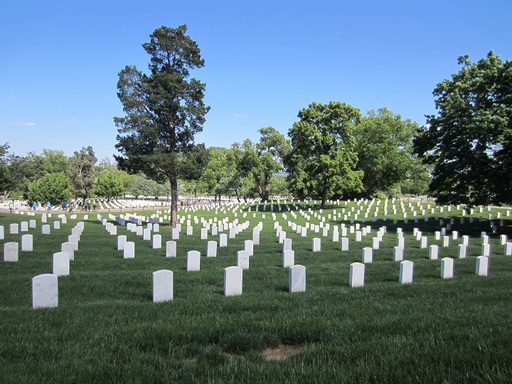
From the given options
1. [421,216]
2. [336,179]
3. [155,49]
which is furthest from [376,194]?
[155,49]

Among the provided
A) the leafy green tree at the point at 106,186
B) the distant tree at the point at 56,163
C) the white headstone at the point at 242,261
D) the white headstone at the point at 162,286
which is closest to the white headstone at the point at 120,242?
the white headstone at the point at 242,261

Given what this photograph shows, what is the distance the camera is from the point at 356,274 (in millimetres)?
8938

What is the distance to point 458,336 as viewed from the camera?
432 centimetres

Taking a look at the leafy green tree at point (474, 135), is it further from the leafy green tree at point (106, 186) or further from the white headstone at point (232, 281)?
the leafy green tree at point (106, 186)

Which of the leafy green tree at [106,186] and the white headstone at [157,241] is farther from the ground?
the leafy green tree at [106,186]

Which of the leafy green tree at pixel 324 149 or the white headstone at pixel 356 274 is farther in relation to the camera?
the leafy green tree at pixel 324 149

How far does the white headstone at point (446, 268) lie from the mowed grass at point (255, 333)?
113 centimetres

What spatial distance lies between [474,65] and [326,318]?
2591 cm

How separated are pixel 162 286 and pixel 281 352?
3486mm

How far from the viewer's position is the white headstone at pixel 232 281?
771 centimetres

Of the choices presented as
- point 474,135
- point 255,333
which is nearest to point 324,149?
point 474,135

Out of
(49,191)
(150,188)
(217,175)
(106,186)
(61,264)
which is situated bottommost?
(61,264)

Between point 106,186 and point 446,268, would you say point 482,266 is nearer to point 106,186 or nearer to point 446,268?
point 446,268

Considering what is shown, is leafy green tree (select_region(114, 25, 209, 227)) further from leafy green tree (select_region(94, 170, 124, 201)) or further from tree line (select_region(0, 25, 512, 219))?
leafy green tree (select_region(94, 170, 124, 201))
